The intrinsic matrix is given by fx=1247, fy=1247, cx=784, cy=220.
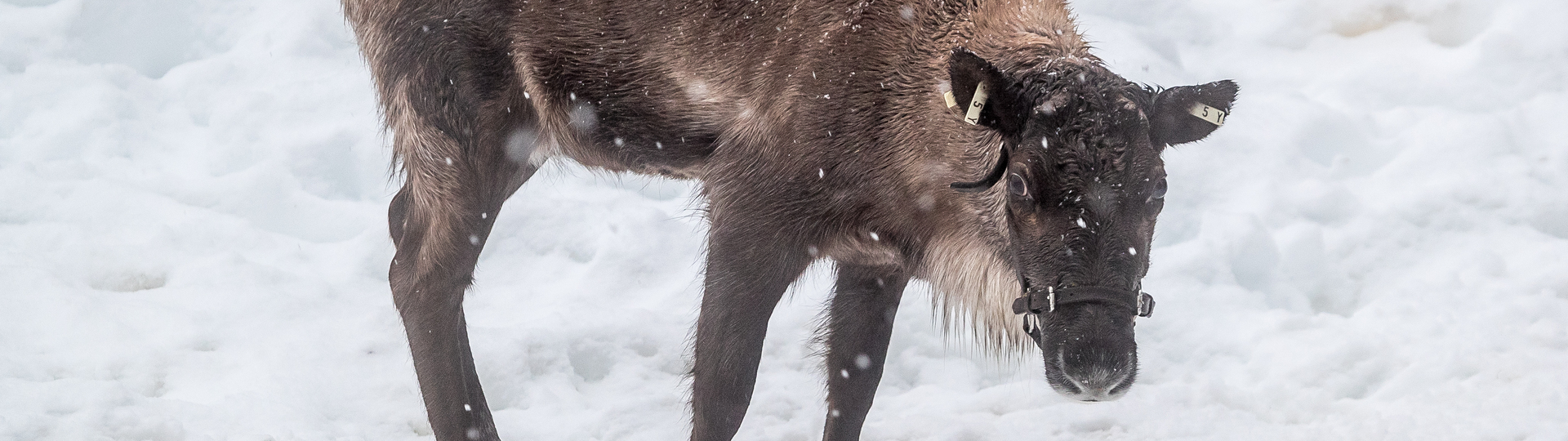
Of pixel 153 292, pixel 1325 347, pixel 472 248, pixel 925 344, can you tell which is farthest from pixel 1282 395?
pixel 153 292

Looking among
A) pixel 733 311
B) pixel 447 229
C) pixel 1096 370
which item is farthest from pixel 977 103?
pixel 447 229

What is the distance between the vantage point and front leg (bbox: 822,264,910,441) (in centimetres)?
422

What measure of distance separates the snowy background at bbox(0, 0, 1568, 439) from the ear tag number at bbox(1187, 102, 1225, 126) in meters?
1.70

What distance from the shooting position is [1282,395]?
16.0 ft

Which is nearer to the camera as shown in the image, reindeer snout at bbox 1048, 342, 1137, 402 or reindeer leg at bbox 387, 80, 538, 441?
reindeer snout at bbox 1048, 342, 1137, 402

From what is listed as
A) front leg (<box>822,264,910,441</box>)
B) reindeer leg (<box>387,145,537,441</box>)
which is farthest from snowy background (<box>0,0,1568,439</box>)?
front leg (<box>822,264,910,441</box>)

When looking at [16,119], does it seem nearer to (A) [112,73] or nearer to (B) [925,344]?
(A) [112,73]

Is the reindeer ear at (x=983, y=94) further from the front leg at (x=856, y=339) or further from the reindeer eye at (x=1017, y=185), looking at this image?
the front leg at (x=856, y=339)

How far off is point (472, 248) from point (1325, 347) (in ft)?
11.3

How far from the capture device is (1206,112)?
3.24 metres

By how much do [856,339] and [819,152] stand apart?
0.92 metres

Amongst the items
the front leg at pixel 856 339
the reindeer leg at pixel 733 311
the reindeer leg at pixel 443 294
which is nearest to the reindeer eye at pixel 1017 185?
the reindeer leg at pixel 733 311

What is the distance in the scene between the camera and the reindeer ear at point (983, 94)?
3.13 meters

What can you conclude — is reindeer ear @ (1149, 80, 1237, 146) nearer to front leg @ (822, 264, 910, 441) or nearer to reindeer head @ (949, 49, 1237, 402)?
reindeer head @ (949, 49, 1237, 402)
